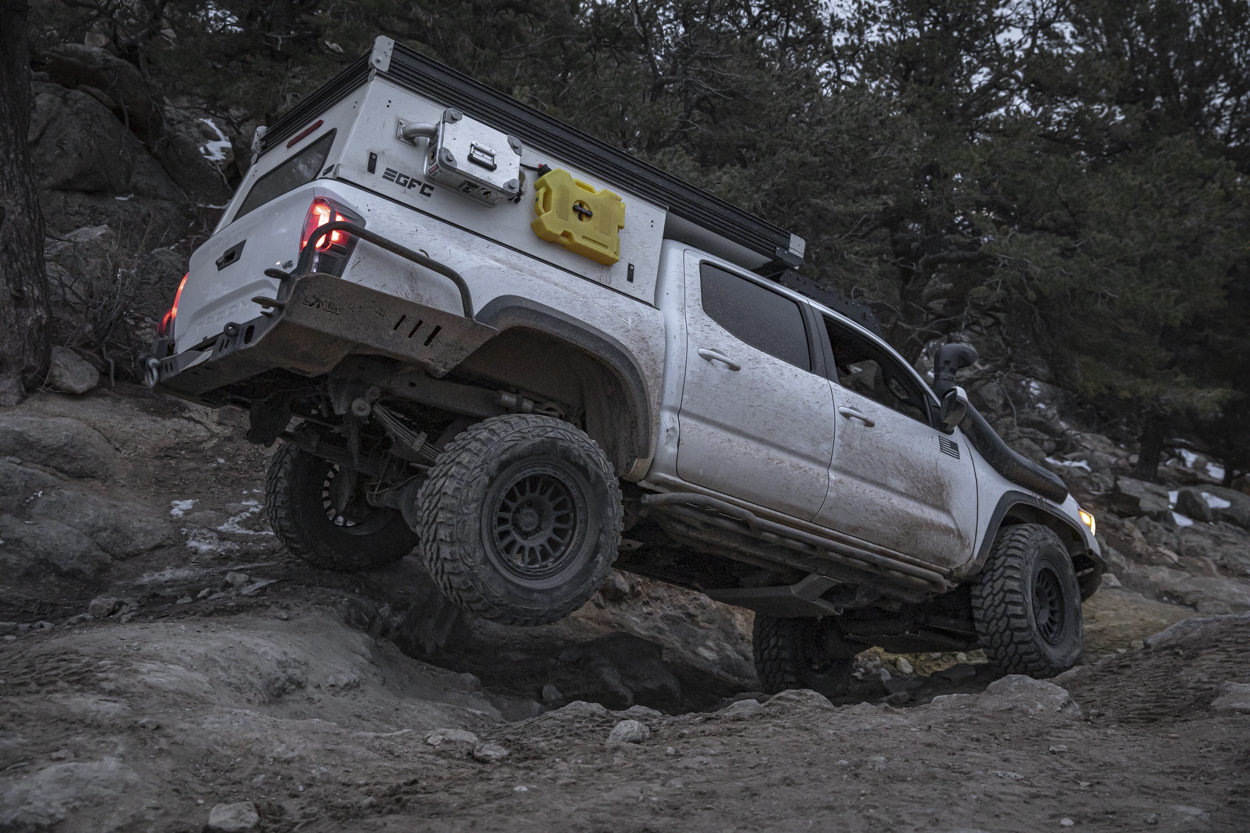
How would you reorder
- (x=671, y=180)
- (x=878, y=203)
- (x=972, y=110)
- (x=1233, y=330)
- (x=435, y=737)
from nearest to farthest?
(x=435, y=737), (x=671, y=180), (x=878, y=203), (x=972, y=110), (x=1233, y=330)

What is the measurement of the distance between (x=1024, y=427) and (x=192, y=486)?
1535cm

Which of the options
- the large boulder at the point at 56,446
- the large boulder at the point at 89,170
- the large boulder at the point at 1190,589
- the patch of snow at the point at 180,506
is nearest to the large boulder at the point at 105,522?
the patch of snow at the point at 180,506

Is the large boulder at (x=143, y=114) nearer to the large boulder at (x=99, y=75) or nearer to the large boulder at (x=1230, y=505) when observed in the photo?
the large boulder at (x=99, y=75)

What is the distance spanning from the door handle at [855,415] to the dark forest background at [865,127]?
4.93 m

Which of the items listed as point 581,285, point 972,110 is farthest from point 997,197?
point 581,285

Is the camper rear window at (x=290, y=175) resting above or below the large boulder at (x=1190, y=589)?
above

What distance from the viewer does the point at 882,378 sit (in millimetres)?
5641

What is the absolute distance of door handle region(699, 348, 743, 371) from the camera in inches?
168

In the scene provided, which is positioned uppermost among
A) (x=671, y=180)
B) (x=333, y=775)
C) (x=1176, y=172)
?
(x=1176, y=172)

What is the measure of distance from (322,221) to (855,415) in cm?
Answer: 276

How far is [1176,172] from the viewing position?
483 inches

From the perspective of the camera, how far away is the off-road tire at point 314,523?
4.73 meters

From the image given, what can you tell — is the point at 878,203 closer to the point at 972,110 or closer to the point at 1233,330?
the point at 972,110

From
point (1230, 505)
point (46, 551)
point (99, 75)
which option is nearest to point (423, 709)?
point (46, 551)
